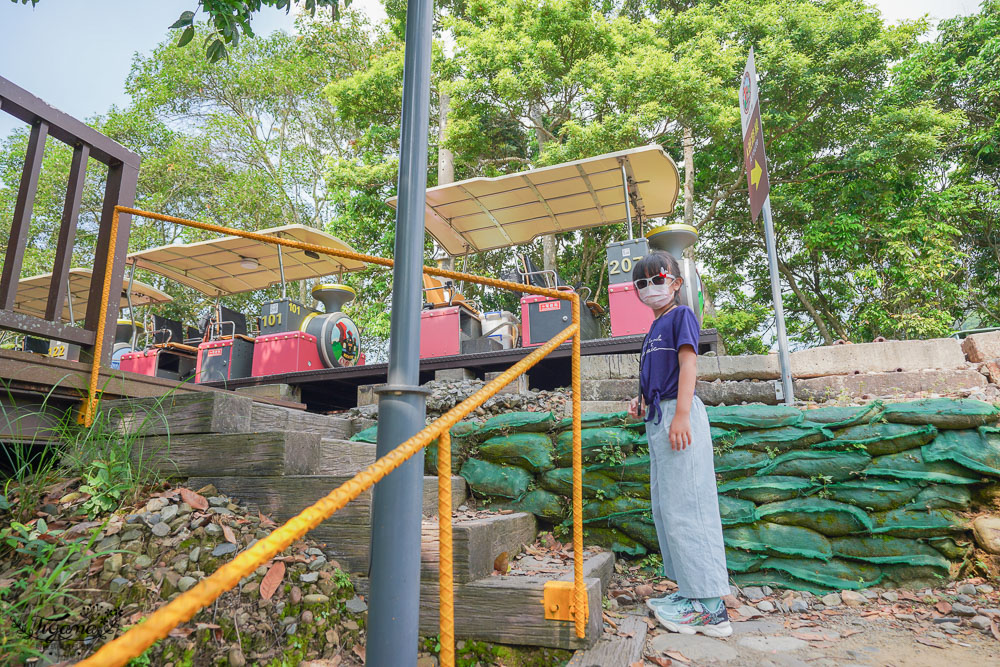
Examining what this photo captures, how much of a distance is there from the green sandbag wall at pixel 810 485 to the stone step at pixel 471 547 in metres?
0.57

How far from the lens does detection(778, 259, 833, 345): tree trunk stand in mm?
14922

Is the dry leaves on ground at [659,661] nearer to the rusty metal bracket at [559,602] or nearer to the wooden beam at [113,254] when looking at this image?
the rusty metal bracket at [559,602]

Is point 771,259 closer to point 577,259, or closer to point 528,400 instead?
point 528,400

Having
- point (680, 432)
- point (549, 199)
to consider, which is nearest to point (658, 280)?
point (680, 432)

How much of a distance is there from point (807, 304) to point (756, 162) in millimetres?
11969

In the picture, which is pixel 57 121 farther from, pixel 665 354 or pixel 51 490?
pixel 665 354

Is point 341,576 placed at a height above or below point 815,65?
below

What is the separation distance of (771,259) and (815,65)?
11.5m

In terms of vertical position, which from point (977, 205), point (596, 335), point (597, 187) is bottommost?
point (596, 335)

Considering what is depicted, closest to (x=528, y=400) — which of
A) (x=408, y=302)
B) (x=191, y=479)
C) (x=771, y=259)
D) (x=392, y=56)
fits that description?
(x=771, y=259)

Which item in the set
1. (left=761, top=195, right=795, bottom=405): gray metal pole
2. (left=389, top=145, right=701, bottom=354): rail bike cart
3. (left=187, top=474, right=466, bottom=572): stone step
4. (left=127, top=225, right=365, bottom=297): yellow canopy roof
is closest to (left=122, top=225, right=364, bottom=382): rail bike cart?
(left=127, top=225, right=365, bottom=297): yellow canopy roof

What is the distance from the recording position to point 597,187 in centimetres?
709

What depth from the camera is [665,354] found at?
2.70 meters

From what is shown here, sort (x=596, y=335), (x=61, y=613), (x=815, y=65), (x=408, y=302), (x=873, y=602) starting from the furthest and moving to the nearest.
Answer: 1. (x=815, y=65)
2. (x=596, y=335)
3. (x=873, y=602)
4. (x=61, y=613)
5. (x=408, y=302)
